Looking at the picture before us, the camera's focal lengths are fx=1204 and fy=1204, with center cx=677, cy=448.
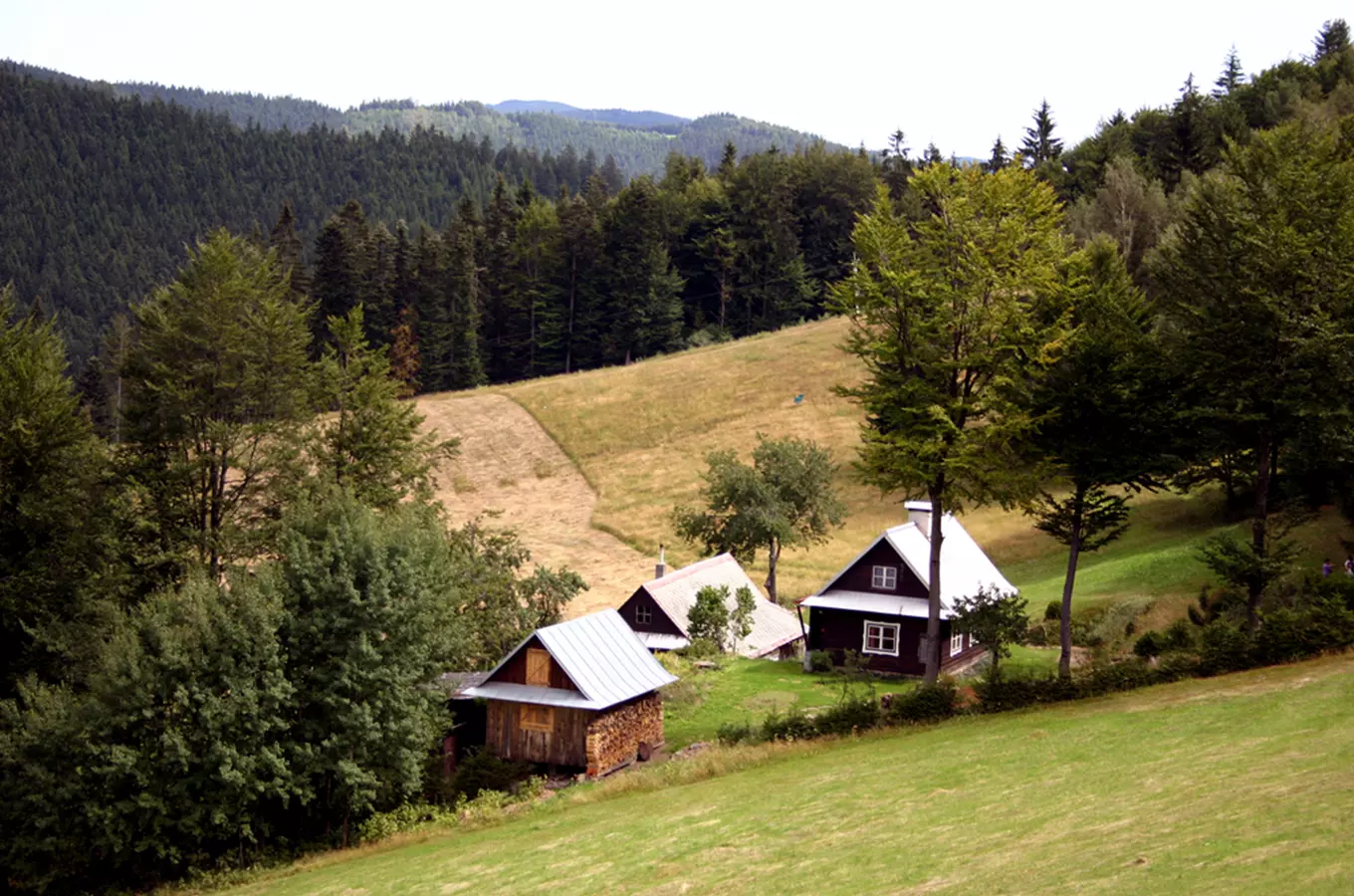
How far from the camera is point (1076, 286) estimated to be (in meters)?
33.0

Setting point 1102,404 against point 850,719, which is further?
point 1102,404

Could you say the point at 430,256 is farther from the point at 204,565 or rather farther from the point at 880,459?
the point at 880,459

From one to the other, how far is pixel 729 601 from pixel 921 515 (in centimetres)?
839

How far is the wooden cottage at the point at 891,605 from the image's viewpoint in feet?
137

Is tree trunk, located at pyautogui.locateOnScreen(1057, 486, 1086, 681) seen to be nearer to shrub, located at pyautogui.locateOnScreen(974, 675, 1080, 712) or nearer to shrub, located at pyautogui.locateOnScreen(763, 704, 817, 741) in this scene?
shrub, located at pyautogui.locateOnScreen(974, 675, 1080, 712)

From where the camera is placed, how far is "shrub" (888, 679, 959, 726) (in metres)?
30.7

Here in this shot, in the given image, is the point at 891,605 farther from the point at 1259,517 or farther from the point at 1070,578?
the point at 1259,517

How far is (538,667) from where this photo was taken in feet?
109

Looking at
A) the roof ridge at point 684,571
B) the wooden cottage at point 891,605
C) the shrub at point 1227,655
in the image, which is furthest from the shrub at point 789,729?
the roof ridge at point 684,571

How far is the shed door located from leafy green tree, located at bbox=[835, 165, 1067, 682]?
1032cm

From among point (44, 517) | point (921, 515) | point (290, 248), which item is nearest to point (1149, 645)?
point (921, 515)

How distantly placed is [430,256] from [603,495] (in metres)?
44.4

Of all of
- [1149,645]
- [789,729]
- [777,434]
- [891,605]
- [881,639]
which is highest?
[777,434]

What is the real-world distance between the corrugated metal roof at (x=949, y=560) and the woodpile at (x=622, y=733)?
10.5 metres
